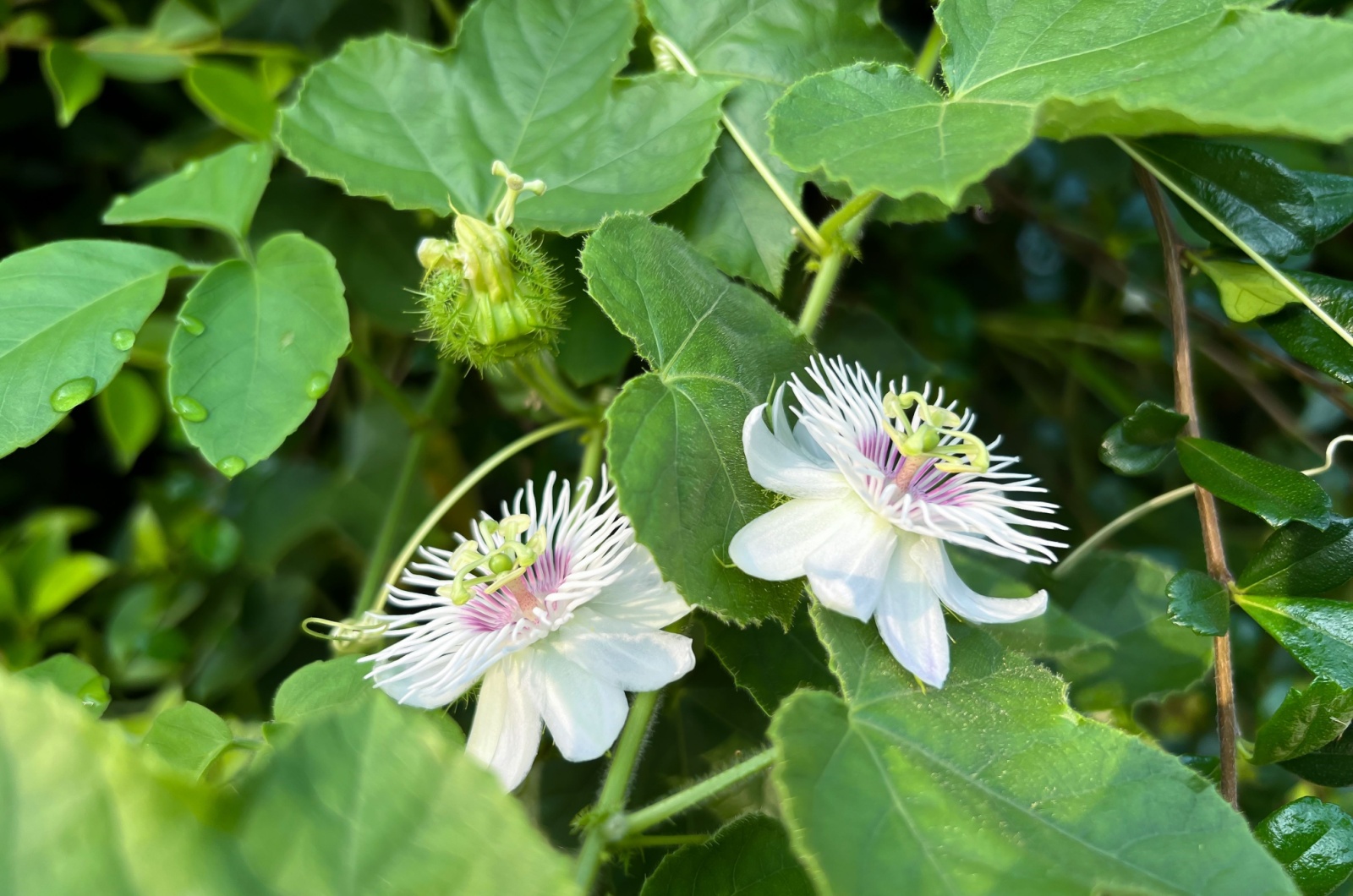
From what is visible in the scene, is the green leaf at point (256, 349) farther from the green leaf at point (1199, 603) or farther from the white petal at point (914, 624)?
the green leaf at point (1199, 603)

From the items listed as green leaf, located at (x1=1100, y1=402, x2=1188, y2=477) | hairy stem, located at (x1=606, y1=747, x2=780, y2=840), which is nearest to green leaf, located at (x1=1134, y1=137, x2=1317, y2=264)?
green leaf, located at (x1=1100, y1=402, x2=1188, y2=477)

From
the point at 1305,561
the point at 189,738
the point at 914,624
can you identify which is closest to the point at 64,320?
the point at 189,738

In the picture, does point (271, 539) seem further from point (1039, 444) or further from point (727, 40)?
point (1039, 444)

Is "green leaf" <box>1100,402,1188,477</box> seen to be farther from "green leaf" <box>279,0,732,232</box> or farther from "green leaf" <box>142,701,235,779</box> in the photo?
"green leaf" <box>142,701,235,779</box>

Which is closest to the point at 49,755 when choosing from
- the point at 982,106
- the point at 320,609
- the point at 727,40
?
the point at 982,106

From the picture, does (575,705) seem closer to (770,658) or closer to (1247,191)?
(770,658)

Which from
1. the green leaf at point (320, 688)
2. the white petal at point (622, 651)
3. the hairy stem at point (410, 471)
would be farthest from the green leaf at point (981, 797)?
the hairy stem at point (410, 471)
